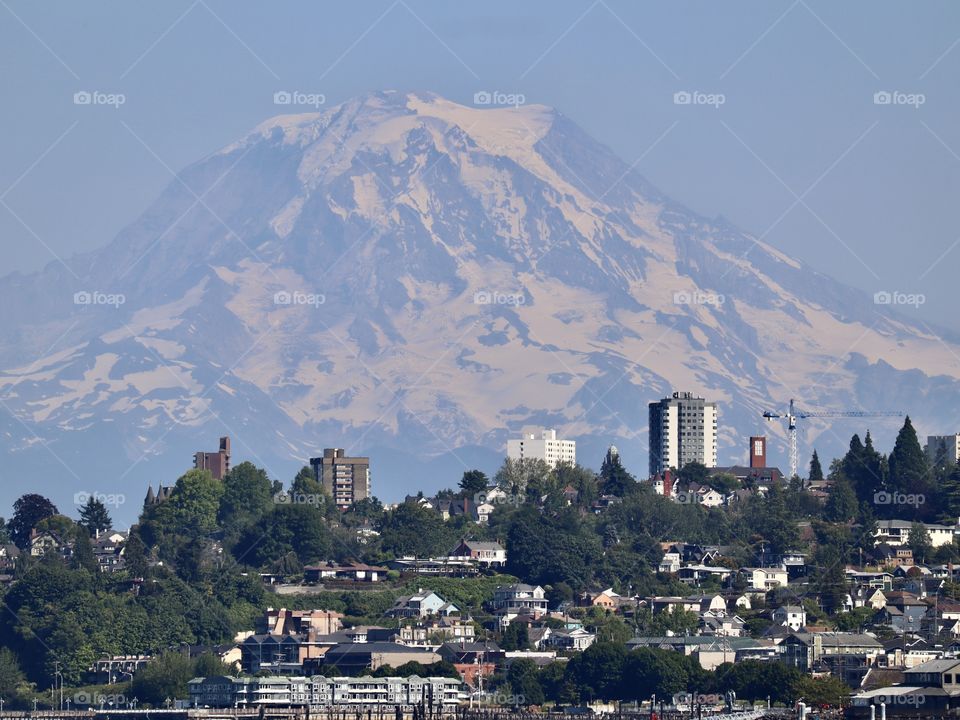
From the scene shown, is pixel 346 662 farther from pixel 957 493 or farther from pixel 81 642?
pixel 957 493

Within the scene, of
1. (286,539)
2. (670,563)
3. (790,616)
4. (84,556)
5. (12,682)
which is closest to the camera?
(12,682)

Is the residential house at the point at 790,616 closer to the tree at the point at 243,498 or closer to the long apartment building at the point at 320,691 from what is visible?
the long apartment building at the point at 320,691

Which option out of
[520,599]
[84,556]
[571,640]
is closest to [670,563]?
[520,599]

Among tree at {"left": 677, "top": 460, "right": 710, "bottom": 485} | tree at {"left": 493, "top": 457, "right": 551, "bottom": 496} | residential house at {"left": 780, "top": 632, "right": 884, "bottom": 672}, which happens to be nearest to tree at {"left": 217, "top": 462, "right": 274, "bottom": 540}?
tree at {"left": 493, "top": 457, "right": 551, "bottom": 496}

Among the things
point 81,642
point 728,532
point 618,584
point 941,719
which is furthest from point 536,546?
point 941,719

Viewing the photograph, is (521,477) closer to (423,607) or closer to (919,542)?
(919,542)

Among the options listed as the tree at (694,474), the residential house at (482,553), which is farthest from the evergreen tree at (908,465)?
the residential house at (482,553)

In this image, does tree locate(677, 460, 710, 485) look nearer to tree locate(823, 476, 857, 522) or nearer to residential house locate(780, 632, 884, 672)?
tree locate(823, 476, 857, 522)
